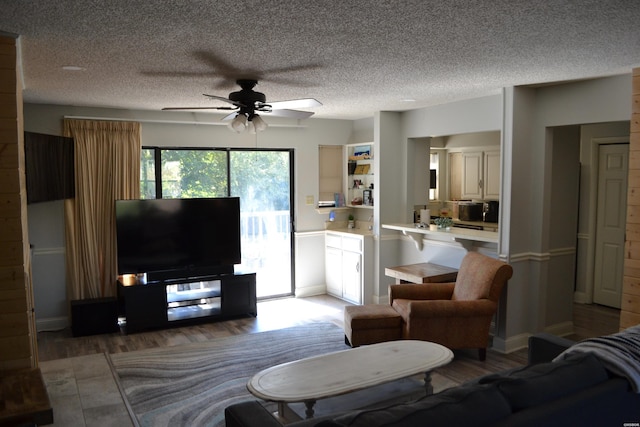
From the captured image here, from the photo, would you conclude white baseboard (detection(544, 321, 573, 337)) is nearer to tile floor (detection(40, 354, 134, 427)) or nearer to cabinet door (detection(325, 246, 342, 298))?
cabinet door (detection(325, 246, 342, 298))

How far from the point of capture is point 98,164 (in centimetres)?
565

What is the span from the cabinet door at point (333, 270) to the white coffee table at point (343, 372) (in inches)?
130

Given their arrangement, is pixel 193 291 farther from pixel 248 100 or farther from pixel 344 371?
pixel 344 371

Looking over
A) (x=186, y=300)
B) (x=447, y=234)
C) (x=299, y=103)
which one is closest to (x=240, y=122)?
(x=299, y=103)

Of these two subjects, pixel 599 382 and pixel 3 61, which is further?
pixel 3 61

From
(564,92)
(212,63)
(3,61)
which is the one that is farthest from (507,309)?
(3,61)

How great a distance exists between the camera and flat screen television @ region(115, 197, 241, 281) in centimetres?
557

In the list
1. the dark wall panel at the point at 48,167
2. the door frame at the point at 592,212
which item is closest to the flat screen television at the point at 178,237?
the dark wall panel at the point at 48,167

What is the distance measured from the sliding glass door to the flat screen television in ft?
1.55

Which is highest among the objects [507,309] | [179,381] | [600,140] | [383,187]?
[600,140]

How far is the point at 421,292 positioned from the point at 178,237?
9.40 ft

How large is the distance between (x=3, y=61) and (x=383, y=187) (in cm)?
442

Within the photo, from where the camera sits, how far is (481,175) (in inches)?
296

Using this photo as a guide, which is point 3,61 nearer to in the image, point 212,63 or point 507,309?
point 212,63
